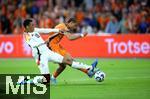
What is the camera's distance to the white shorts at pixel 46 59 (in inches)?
680

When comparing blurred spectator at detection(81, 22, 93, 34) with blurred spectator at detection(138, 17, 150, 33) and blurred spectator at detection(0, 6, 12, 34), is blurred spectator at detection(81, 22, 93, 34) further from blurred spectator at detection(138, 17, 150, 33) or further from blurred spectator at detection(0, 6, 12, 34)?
blurred spectator at detection(0, 6, 12, 34)

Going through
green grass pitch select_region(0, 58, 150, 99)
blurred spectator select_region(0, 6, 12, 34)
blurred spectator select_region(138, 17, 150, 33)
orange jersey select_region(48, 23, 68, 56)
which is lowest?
green grass pitch select_region(0, 58, 150, 99)

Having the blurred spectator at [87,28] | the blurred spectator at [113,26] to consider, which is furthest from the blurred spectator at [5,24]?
the blurred spectator at [113,26]

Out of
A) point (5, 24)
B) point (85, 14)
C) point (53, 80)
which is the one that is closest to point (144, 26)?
point (85, 14)

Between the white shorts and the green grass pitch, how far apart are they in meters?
0.55

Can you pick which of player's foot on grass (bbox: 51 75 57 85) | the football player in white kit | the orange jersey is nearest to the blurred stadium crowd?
the orange jersey

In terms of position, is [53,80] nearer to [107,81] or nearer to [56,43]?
[56,43]

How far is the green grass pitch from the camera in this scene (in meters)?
15.1

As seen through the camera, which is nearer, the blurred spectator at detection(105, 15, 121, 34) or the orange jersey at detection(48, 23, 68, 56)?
the orange jersey at detection(48, 23, 68, 56)

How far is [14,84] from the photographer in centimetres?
1706

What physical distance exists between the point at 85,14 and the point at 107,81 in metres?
14.0

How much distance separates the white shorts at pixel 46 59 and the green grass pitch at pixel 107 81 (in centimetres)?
55

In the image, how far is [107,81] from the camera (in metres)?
18.7

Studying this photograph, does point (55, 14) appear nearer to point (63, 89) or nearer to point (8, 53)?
point (8, 53)
